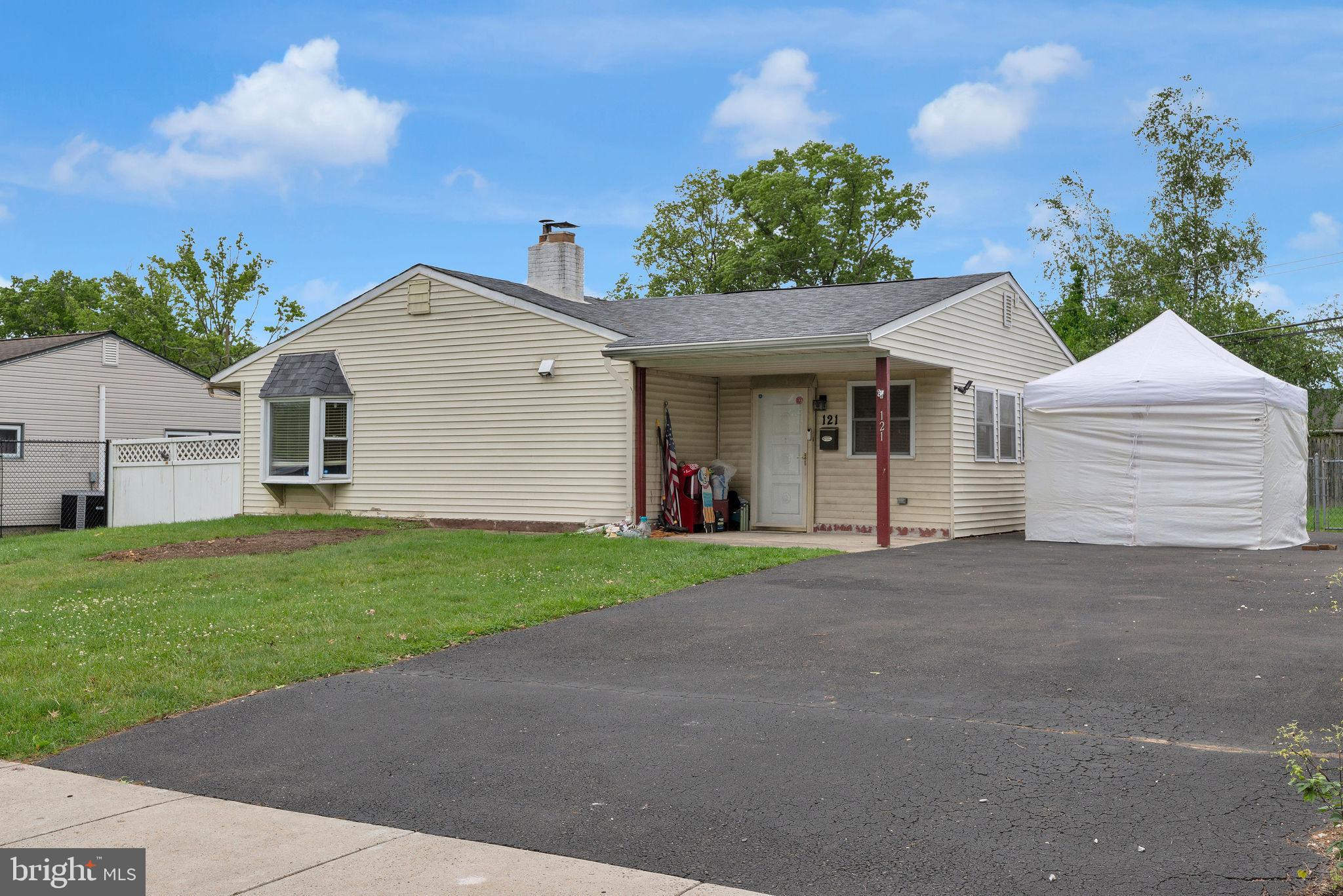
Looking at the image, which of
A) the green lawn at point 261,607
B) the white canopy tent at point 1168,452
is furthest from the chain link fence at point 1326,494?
the green lawn at point 261,607

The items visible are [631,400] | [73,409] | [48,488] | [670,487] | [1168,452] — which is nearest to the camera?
[1168,452]

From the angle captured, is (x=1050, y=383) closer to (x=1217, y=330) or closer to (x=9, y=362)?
(x=1217, y=330)

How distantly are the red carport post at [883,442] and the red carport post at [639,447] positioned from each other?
3201mm

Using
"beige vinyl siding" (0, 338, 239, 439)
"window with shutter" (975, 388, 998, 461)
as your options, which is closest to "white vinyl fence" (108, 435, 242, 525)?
"beige vinyl siding" (0, 338, 239, 439)

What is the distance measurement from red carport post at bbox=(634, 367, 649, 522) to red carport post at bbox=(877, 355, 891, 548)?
3201 mm

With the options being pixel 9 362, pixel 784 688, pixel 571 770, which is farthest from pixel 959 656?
pixel 9 362

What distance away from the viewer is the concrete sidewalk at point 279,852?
3.79 m

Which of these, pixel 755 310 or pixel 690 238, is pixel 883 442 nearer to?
pixel 755 310

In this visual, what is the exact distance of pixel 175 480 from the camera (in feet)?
69.4

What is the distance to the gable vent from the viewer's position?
17.4 meters

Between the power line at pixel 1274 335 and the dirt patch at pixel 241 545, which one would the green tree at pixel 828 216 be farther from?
the dirt patch at pixel 241 545

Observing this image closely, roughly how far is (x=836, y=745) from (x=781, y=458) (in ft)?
38.8

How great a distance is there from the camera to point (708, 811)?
4.44 m

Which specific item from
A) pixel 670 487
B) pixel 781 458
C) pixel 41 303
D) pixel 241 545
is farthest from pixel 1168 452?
pixel 41 303
